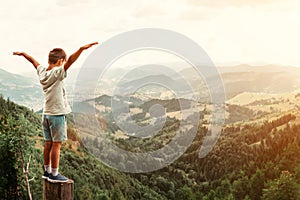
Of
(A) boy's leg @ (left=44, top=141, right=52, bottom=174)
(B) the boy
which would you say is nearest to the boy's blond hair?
(B) the boy

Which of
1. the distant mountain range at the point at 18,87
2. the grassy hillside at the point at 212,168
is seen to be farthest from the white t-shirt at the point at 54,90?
the distant mountain range at the point at 18,87

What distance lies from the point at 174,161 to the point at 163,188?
3.99 metres

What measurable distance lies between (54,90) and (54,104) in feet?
0.39

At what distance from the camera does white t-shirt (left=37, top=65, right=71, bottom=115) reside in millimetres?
3889

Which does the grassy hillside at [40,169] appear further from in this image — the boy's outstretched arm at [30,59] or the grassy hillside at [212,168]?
the boy's outstretched arm at [30,59]

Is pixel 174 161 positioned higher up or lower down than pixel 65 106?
lower down

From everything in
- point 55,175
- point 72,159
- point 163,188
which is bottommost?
point 163,188

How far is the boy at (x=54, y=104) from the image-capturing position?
3896 millimetres

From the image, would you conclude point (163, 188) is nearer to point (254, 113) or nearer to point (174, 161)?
point (174, 161)

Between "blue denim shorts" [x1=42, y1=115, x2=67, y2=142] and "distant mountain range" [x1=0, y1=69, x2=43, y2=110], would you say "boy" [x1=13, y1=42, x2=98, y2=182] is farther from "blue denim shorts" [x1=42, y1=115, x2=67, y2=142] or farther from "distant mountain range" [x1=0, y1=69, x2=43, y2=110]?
"distant mountain range" [x1=0, y1=69, x2=43, y2=110]

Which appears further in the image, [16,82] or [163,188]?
[16,82]

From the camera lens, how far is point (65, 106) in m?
3.98

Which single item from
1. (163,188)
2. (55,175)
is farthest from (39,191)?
(163,188)

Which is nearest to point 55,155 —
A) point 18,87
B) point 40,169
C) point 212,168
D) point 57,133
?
point 57,133
